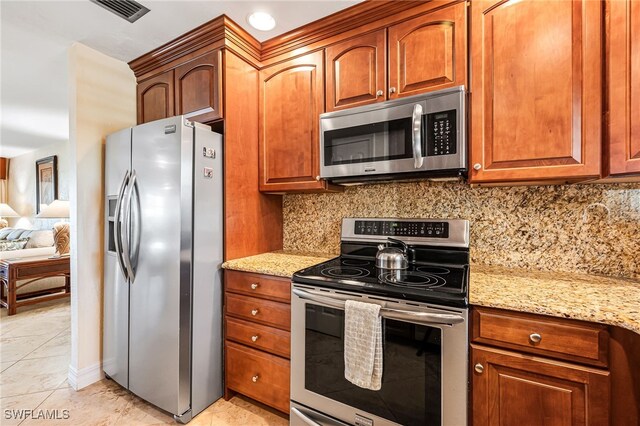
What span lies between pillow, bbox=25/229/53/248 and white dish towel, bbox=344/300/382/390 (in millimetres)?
5402

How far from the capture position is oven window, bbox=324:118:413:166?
156 centimetres

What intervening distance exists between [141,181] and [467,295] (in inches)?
74.0

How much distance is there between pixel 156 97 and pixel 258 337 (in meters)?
1.92

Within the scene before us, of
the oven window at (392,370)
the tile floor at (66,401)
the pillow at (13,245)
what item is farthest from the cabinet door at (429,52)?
the pillow at (13,245)

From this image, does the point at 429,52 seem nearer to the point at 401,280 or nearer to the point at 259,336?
the point at 401,280

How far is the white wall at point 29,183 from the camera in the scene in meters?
5.30

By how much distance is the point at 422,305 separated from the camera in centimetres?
117

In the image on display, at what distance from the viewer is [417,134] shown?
4.84ft

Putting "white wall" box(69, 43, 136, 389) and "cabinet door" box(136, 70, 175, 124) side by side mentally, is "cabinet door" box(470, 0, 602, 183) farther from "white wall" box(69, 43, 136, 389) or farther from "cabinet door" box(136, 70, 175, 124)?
"white wall" box(69, 43, 136, 389)

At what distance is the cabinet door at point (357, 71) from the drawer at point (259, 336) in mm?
1393

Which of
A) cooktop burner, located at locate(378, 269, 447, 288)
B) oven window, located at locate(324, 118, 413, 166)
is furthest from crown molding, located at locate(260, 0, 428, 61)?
cooktop burner, located at locate(378, 269, 447, 288)

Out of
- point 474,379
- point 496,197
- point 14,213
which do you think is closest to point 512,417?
point 474,379

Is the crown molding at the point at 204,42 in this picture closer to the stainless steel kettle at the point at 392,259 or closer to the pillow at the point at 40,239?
the stainless steel kettle at the point at 392,259

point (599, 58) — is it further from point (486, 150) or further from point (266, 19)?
point (266, 19)
